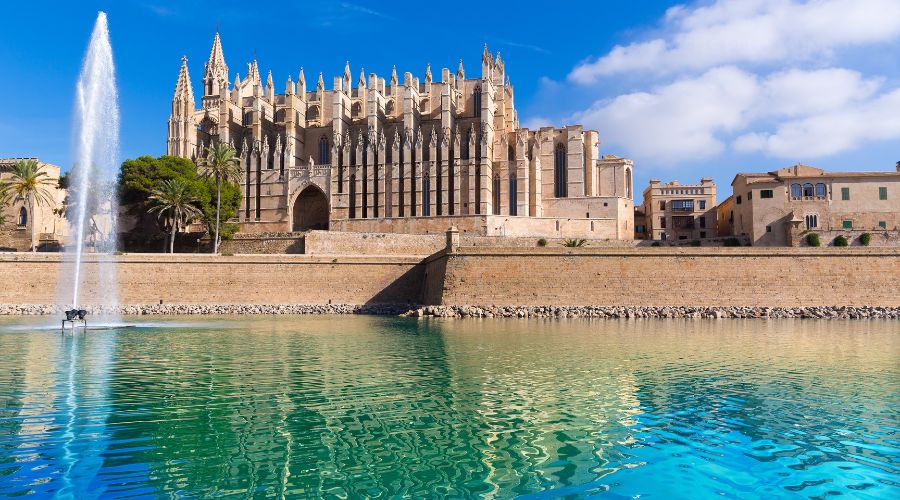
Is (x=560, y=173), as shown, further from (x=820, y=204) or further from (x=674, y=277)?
(x=674, y=277)

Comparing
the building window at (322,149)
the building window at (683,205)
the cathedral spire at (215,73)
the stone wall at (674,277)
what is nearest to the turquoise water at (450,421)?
the stone wall at (674,277)

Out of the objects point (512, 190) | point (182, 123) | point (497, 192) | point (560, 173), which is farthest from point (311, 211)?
point (560, 173)

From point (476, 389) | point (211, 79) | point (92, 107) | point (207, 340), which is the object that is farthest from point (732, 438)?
point (211, 79)

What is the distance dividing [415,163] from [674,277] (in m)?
27.2

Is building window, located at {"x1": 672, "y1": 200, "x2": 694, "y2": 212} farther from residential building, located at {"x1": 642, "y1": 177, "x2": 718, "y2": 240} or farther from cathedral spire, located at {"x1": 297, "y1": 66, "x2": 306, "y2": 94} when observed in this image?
cathedral spire, located at {"x1": 297, "y1": 66, "x2": 306, "y2": 94}

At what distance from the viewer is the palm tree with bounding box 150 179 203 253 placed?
144 feet

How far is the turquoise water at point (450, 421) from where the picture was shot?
23.2 feet

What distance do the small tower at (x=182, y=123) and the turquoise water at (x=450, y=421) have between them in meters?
42.0

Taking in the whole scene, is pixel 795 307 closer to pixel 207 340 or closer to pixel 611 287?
pixel 611 287

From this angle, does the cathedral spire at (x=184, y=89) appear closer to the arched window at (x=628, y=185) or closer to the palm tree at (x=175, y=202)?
the palm tree at (x=175, y=202)

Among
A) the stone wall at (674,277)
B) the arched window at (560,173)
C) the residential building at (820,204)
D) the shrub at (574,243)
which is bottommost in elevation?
the stone wall at (674,277)

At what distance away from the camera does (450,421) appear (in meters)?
9.78

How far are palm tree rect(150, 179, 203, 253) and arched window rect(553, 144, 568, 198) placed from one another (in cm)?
2702

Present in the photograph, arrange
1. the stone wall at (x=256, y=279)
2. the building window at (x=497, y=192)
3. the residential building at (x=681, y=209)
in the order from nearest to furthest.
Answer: the stone wall at (x=256, y=279)
the building window at (x=497, y=192)
the residential building at (x=681, y=209)
